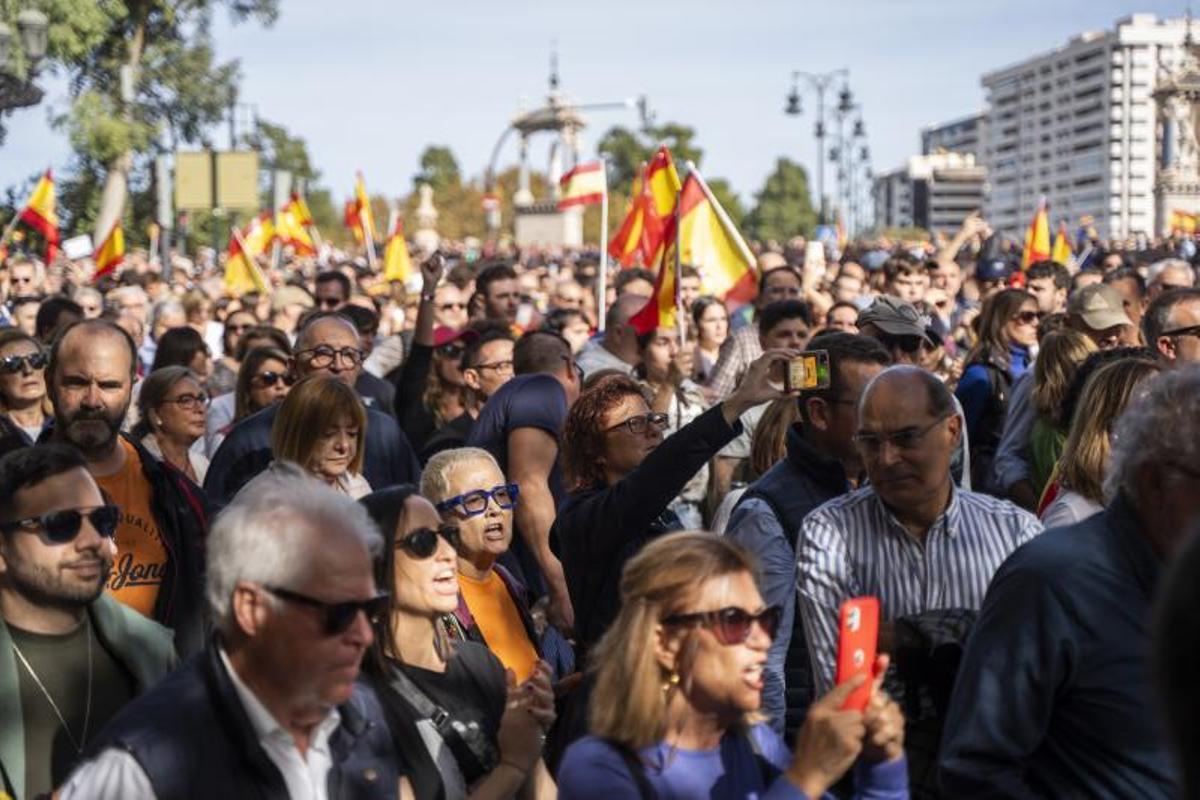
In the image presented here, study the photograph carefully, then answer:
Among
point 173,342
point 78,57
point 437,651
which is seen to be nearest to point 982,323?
point 173,342

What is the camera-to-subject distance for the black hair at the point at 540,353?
8.18 m

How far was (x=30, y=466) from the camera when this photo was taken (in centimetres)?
441

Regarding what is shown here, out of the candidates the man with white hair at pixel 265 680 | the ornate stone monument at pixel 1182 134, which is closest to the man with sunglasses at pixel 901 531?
the man with white hair at pixel 265 680

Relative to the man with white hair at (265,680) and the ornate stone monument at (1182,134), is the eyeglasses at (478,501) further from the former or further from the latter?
the ornate stone monument at (1182,134)

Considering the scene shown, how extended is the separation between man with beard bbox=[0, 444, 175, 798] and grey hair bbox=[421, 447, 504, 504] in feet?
4.37

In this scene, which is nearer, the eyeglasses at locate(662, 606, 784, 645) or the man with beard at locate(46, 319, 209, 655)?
the eyeglasses at locate(662, 606, 784, 645)

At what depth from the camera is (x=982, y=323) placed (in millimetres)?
9562

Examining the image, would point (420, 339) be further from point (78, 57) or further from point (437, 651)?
point (78, 57)

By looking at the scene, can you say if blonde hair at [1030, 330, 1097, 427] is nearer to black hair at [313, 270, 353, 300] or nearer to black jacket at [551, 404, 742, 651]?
black jacket at [551, 404, 742, 651]

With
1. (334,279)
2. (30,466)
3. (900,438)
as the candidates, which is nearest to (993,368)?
(900,438)

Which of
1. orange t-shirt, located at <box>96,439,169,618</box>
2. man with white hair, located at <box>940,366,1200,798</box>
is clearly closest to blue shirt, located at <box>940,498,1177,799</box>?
man with white hair, located at <box>940,366,1200,798</box>

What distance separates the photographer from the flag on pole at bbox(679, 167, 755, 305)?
11828 millimetres

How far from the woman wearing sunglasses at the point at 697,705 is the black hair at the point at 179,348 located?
23.3ft

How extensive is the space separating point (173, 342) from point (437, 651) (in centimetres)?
630
